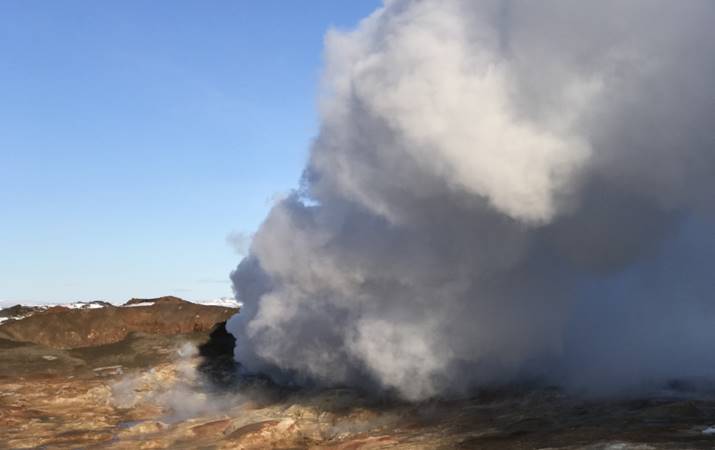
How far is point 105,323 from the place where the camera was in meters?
69.5

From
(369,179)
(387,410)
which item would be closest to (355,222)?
(369,179)

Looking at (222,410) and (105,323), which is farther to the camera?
(105,323)

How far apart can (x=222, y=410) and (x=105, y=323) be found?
106ft

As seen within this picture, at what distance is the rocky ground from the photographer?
26.0 meters

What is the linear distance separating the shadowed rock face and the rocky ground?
0.21 m

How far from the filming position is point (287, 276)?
45.2 metres

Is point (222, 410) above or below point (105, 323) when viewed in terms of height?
below

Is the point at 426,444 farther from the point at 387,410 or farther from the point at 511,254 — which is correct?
the point at 511,254

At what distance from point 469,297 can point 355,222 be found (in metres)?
7.93

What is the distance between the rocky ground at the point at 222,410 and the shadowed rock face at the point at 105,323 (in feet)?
0.68

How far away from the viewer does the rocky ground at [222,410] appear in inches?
1022

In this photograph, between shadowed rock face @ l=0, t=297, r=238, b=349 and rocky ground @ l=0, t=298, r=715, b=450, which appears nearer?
rocky ground @ l=0, t=298, r=715, b=450

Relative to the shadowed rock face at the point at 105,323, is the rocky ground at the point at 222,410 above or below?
below

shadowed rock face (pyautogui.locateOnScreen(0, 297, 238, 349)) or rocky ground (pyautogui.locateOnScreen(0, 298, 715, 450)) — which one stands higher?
shadowed rock face (pyautogui.locateOnScreen(0, 297, 238, 349))
